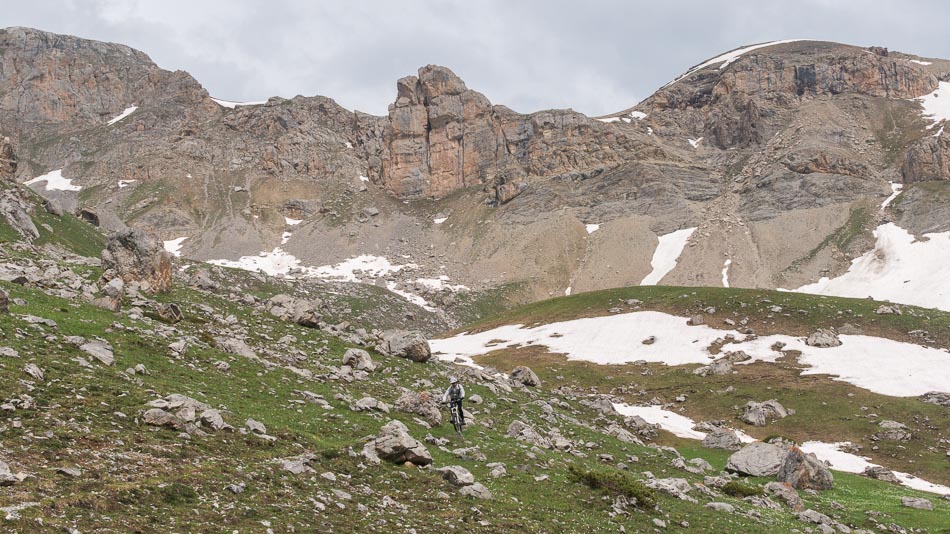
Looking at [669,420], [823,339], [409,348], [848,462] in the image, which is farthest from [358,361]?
[823,339]

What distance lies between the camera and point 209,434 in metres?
17.8

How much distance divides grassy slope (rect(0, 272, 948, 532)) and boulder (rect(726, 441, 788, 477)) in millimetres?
3894

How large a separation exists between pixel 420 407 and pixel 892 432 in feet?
155

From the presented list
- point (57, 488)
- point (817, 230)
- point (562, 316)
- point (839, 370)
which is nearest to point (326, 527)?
point (57, 488)

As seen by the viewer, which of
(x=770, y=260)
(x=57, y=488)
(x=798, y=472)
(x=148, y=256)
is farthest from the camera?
(x=770, y=260)

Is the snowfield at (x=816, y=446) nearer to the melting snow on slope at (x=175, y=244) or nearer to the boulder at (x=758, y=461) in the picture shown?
the boulder at (x=758, y=461)

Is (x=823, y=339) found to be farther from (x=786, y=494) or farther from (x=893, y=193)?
(x=893, y=193)

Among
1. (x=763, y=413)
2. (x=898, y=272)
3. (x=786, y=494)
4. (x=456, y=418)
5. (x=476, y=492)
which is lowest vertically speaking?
(x=786, y=494)

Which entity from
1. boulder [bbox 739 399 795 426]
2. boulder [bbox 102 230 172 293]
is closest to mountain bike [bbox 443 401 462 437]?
boulder [bbox 102 230 172 293]

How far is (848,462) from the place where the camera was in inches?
1874

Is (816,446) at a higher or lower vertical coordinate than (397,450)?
lower

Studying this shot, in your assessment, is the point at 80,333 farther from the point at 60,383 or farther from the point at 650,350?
the point at 650,350

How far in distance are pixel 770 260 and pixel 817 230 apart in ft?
74.0

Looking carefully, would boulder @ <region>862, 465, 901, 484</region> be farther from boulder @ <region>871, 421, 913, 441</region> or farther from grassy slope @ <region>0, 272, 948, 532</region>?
grassy slope @ <region>0, 272, 948, 532</region>
